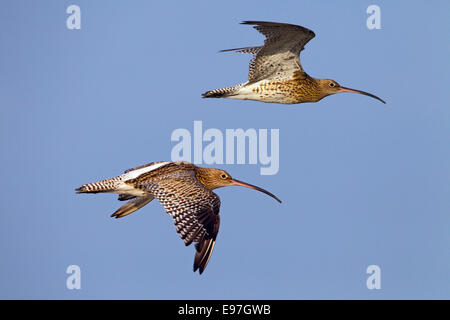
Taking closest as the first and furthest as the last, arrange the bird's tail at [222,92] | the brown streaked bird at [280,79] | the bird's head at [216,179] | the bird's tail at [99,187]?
1. the bird's tail at [99,187]
2. the bird's head at [216,179]
3. the brown streaked bird at [280,79]
4. the bird's tail at [222,92]

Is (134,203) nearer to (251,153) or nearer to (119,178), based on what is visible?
(119,178)

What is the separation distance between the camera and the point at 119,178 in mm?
15109

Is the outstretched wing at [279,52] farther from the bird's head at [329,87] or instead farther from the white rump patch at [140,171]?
the white rump patch at [140,171]

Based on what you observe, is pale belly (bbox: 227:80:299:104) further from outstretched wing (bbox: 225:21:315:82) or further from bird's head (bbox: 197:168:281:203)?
bird's head (bbox: 197:168:281:203)

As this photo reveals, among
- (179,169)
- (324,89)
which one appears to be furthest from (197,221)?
(324,89)

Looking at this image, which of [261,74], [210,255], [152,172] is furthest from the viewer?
[261,74]

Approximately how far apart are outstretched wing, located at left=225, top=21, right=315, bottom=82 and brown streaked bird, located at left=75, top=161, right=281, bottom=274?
7.39 ft

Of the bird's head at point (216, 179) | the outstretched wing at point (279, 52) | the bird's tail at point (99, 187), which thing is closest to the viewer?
the bird's tail at point (99, 187)

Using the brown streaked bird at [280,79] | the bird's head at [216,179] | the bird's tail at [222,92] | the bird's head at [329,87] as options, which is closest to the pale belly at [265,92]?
the brown streaked bird at [280,79]

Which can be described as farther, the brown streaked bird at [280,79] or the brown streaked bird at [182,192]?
the brown streaked bird at [280,79]

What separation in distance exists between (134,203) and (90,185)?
92 centimetres

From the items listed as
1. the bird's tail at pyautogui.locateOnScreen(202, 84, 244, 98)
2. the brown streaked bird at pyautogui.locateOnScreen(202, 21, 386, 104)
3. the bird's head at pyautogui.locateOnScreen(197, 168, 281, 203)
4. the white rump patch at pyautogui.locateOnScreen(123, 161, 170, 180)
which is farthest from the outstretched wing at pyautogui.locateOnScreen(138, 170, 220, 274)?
the brown streaked bird at pyautogui.locateOnScreen(202, 21, 386, 104)

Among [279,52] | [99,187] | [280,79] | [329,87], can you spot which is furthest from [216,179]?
[329,87]

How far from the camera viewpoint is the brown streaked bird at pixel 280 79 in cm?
1650
